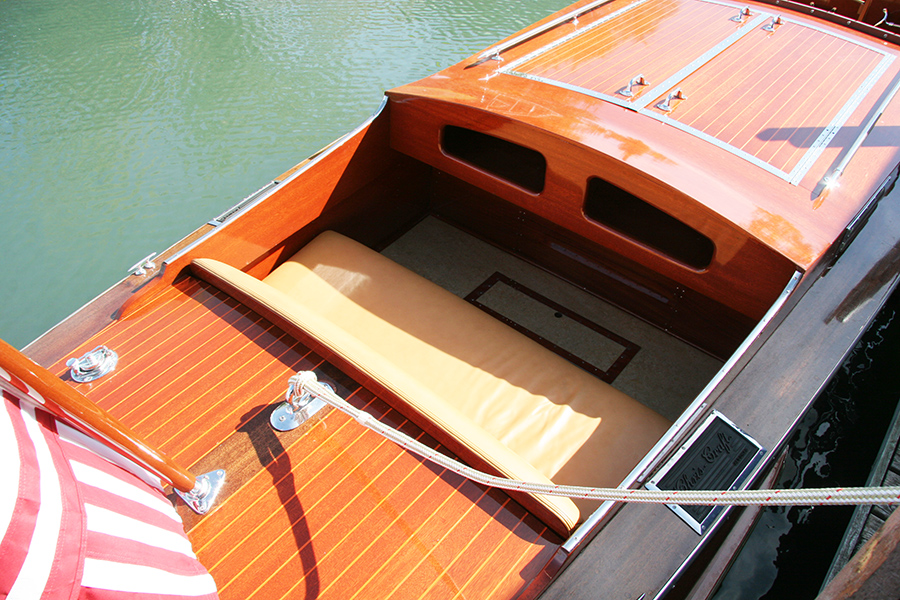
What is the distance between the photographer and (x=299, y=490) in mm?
1487

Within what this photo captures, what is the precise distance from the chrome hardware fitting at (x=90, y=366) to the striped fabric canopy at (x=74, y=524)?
26.4 inches

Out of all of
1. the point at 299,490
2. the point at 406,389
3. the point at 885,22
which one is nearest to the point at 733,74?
the point at 885,22

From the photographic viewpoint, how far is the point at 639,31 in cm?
290

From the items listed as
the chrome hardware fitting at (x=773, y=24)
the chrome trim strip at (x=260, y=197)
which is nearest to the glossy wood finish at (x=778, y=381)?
Answer: the chrome hardware fitting at (x=773, y=24)

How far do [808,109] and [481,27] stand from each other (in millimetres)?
5261

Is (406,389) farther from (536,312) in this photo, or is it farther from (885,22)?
(885,22)

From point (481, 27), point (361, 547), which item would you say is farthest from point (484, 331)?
point (481, 27)

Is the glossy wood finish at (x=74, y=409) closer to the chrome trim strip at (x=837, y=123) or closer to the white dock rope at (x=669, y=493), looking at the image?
the white dock rope at (x=669, y=493)

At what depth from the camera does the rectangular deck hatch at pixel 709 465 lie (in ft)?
4.79

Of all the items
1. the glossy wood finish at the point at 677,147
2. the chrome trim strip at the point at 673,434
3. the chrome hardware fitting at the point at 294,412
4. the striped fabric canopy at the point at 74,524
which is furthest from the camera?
the glossy wood finish at the point at 677,147

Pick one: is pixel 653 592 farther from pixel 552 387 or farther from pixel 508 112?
pixel 508 112

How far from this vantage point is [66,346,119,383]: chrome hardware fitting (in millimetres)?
1721

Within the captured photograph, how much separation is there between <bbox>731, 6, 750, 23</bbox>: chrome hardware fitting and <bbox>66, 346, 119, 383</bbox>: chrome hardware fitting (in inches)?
139

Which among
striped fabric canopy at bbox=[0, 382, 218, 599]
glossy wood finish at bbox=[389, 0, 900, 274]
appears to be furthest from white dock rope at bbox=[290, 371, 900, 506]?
glossy wood finish at bbox=[389, 0, 900, 274]
